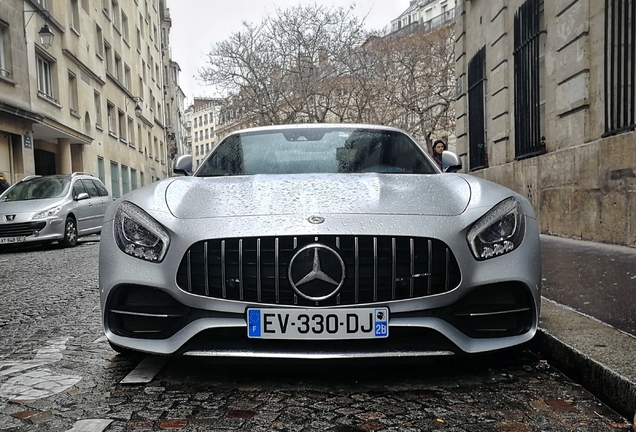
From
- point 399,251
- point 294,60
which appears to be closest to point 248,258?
point 399,251

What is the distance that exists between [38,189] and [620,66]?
35.6ft

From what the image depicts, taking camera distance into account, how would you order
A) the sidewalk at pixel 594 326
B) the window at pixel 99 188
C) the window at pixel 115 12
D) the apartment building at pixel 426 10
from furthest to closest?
1. the apartment building at pixel 426 10
2. the window at pixel 115 12
3. the window at pixel 99 188
4. the sidewalk at pixel 594 326

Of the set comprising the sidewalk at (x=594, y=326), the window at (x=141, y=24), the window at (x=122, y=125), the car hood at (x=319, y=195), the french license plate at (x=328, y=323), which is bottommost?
the sidewalk at (x=594, y=326)

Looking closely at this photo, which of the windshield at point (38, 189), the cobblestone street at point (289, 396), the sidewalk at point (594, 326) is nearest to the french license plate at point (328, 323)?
the cobblestone street at point (289, 396)

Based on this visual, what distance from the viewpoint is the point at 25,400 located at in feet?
8.34

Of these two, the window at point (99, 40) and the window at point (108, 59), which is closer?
the window at point (99, 40)

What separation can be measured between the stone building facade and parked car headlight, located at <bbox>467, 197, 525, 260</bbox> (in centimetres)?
448

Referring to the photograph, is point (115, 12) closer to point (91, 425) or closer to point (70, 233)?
point (70, 233)

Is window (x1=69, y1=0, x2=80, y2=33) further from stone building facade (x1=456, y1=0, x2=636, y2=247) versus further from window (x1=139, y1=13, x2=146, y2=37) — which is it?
stone building facade (x1=456, y1=0, x2=636, y2=247)

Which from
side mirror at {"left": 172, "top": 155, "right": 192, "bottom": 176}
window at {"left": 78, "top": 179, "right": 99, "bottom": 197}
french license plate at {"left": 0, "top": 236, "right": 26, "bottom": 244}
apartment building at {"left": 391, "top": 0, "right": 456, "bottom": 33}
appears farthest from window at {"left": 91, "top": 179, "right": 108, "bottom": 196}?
apartment building at {"left": 391, "top": 0, "right": 456, "bottom": 33}

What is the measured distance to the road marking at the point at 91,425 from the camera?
219cm

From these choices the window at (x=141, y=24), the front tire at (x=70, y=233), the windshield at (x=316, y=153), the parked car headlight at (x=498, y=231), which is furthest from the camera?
the window at (x=141, y=24)

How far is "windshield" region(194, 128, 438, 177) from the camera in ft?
12.5

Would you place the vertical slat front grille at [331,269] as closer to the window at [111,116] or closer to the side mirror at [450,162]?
the side mirror at [450,162]
